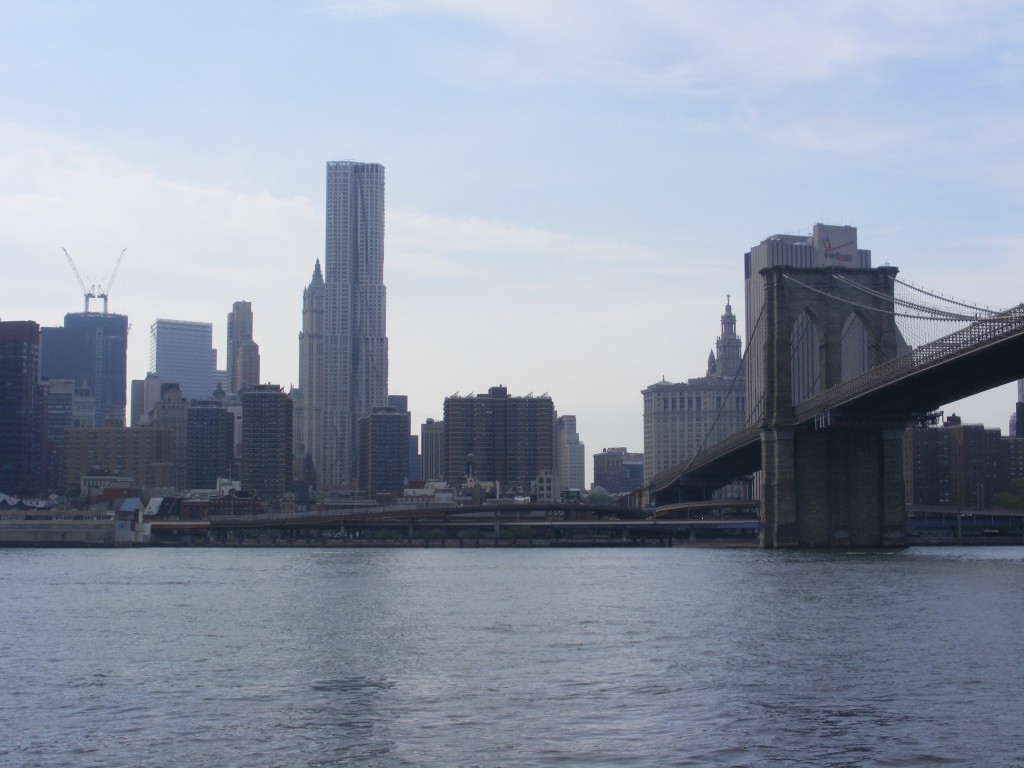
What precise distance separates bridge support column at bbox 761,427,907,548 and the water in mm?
30639

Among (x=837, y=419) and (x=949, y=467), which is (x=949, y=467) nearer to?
(x=949, y=467)

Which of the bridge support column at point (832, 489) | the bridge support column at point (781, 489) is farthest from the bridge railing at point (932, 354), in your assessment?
the bridge support column at point (832, 489)

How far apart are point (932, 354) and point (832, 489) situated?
20.9m

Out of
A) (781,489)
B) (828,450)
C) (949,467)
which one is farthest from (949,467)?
(781,489)

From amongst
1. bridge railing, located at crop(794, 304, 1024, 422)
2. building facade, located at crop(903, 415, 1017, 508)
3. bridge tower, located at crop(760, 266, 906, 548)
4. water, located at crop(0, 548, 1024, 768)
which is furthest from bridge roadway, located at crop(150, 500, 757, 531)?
water, located at crop(0, 548, 1024, 768)

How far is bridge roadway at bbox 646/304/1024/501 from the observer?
212ft

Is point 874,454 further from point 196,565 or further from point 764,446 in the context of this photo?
point 196,565

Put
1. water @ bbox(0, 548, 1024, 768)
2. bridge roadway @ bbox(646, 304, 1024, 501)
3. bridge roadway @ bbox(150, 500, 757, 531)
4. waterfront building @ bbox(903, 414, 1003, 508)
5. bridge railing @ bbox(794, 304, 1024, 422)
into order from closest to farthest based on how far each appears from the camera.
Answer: water @ bbox(0, 548, 1024, 768) → bridge railing @ bbox(794, 304, 1024, 422) → bridge roadway @ bbox(646, 304, 1024, 501) → bridge roadway @ bbox(150, 500, 757, 531) → waterfront building @ bbox(903, 414, 1003, 508)

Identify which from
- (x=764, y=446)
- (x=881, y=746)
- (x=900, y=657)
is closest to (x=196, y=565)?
(x=764, y=446)

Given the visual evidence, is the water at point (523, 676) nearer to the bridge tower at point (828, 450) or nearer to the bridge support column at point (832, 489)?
the bridge support column at point (832, 489)

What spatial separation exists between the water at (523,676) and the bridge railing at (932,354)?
1259 centimetres

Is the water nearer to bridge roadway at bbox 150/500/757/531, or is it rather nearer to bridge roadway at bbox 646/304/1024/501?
bridge roadway at bbox 646/304/1024/501

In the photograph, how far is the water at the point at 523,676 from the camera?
22500 mm

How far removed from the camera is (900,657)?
32.3 meters
